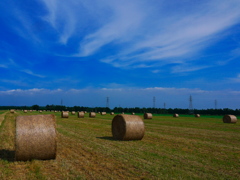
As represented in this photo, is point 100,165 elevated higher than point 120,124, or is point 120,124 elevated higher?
point 120,124

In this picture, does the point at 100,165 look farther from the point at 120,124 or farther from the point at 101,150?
the point at 120,124

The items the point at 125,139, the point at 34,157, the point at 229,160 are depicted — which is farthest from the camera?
the point at 125,139

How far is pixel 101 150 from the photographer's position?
1149cm

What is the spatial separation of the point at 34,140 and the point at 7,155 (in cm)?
178

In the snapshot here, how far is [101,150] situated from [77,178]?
14.0 ft

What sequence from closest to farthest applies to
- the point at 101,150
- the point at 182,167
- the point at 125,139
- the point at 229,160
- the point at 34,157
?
the point at 182,167
the point at 34,157
the point at 229,160
the point at 101,150
the point at 125,139

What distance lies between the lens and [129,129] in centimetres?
1539

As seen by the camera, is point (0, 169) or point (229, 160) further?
point (229, 160)

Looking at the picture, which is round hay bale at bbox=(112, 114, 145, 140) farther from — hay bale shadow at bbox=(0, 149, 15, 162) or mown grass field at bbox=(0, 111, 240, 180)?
hay bale shadow at bbox=(0, 149, 15, 162)

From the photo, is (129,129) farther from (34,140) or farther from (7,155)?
(7,155)

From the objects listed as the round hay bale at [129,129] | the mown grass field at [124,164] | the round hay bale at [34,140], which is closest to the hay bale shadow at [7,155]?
the mown grass field at [124,164]

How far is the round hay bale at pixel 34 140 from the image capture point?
30.5 ft

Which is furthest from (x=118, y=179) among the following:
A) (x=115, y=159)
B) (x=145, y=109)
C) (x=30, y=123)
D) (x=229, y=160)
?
(x=145, y=109)

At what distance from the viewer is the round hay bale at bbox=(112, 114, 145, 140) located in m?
15.4
